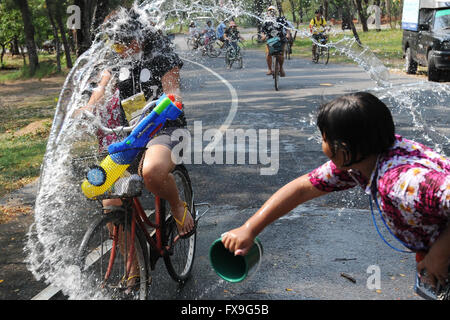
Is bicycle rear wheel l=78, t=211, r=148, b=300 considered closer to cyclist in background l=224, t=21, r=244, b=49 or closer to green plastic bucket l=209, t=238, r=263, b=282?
green plastic bucket l=209, t=238, r=263, b=282

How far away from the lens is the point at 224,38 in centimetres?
2308

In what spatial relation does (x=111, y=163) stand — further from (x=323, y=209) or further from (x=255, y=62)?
(x=255, y=62)

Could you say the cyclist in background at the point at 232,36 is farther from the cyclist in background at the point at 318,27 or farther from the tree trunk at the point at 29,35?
the tree trunk at the point at 29,35

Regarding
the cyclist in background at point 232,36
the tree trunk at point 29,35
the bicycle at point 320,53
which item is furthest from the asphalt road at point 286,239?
the tree trunk at point 29,35

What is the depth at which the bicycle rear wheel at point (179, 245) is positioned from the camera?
13.2ft

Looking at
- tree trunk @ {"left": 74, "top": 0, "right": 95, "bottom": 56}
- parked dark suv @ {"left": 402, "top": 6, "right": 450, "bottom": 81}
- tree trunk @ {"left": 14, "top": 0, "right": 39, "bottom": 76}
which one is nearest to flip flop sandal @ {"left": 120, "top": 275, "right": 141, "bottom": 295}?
tree trunk @ {"left": 74, "top": 0, "right": 95, "bottom": 56}

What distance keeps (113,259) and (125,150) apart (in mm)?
737

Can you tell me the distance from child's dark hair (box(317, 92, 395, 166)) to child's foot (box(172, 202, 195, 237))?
1880mm

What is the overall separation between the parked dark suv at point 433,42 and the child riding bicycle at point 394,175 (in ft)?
45.0

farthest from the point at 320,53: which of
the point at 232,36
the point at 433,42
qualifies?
the point at 433,42

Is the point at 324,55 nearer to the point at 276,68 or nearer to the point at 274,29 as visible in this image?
the point at 274,29

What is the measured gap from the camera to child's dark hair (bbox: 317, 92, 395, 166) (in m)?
2.15

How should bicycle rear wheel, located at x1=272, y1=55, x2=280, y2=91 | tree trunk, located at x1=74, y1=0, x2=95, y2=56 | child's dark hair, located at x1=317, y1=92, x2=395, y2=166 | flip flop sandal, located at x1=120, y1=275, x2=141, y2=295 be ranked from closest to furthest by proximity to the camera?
1. child's dark hair, located at x1=317, y1=92, x2=395, y2=166
2. flip flop sandal, located at x1=120, y1=275, x2=141, y2=295
3. tree trunk, located at x1=74, y1=0, x2=95, y2=56
4. bicycle rear wheel, located at x1=272, y1=55, x2=280, y2=91
